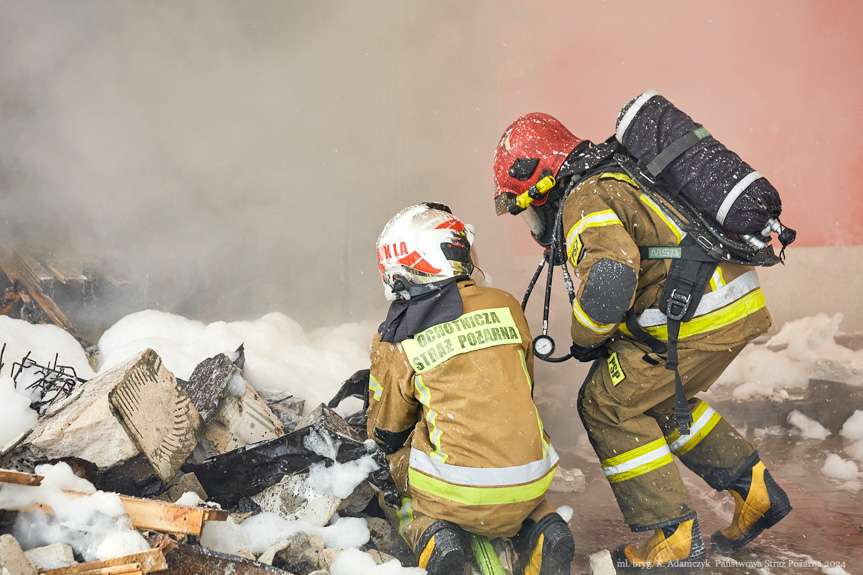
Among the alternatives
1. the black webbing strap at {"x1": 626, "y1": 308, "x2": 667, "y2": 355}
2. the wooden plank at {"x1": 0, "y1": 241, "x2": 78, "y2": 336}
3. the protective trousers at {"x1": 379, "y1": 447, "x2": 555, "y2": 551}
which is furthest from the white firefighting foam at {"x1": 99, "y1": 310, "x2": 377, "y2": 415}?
the black webbing strap at {"x1": 626, "y1": 308, "x2": 667, "y2": 355}

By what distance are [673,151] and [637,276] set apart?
0.53 m

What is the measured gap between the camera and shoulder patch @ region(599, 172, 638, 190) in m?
2.63

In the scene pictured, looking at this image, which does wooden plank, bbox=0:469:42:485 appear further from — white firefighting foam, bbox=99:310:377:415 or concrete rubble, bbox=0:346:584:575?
white firefighting foam, bbox=99:310:377:415

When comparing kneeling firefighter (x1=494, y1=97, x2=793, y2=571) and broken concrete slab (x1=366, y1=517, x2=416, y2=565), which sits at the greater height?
kneeling firefighter (x1=494, y1=97, x2=793, y2=571)

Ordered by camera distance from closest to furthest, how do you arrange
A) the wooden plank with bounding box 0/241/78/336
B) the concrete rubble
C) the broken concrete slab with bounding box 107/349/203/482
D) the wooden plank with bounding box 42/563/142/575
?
1. the wooden plank with bounding box 42/563/142/575
2. the concrete rubble
3. the broken concrete slab with bounding box 107/349/203/482
4. the wooden plank with bounding box 0/241/78/336

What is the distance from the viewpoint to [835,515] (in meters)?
3.48

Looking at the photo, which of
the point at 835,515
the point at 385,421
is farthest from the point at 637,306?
the point at 835,515

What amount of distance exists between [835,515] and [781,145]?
335cm

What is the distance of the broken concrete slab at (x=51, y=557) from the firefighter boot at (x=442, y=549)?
1.11 metres

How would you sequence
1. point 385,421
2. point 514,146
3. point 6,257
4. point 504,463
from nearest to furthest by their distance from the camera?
point 504,463 → point 385,421 → point 514,146 → point 6,257

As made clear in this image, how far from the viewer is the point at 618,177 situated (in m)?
2.66

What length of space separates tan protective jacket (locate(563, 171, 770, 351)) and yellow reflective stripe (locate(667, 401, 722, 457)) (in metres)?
0.53

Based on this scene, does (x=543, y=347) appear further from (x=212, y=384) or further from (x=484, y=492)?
(x=212, y=384)

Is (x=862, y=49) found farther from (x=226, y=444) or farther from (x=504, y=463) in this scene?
(x=226, y=444)
